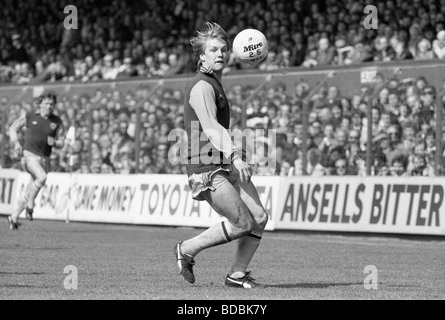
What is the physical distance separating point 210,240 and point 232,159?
908 millimetres

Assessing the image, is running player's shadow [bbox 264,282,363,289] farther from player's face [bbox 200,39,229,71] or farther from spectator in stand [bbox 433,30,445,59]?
spectator in stand [bbox 433,30,445,59]

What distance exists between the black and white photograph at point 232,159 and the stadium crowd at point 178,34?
0.06 metres

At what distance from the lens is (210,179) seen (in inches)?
426

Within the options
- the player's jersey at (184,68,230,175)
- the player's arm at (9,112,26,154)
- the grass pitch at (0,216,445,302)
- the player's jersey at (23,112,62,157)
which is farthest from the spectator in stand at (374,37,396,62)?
the player's jersey at (184,68,230,175)

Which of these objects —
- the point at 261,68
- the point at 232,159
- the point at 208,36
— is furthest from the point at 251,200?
the point at 261,68

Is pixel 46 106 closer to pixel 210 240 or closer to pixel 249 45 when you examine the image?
pixel 210 240

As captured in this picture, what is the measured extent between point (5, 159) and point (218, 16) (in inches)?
255

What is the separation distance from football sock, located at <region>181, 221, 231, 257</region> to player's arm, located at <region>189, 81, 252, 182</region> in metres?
0.67

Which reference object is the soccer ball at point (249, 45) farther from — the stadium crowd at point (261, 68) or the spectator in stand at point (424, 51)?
the spectator in stand at point (424, 51)

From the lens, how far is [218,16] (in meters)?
30.0

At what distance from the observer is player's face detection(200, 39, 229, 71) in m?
10.9

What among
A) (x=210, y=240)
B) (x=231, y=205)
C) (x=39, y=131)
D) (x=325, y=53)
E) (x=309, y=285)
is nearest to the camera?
(x=231, y=205)
